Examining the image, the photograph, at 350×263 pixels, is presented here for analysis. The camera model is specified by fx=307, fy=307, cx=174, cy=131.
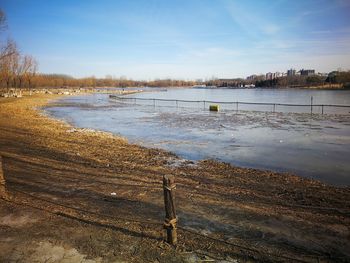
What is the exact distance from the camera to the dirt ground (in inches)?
215

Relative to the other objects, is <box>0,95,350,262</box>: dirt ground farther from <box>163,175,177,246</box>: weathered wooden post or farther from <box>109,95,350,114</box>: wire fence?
<box>109,95,350,114</box>: wire fence

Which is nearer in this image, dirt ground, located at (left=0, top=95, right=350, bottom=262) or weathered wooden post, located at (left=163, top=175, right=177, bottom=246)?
dirt ground, located at (left=0, top=95, right=350, bottom=262)

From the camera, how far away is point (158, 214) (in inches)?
278

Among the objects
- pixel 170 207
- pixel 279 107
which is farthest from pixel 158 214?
pixel 279 107

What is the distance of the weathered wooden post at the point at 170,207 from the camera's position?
5.58 metres

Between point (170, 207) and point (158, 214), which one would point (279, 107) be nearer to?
point (158, 214)

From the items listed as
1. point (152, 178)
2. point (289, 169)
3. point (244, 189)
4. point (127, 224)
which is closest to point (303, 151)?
point (289, 169)

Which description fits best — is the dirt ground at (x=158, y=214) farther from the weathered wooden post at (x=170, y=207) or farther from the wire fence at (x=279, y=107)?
the wire fence at (x=279, y=107)

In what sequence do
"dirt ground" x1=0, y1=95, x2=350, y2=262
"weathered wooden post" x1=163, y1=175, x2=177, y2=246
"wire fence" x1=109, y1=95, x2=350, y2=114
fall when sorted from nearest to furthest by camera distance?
"dirt ground" x1=0, y1=95, x2=350, y2=262, "weathered wooden post" x1=163, y1=175, x2=177, y2=246, "wire fence" x1=109, y1=95, x2=350, y2=114

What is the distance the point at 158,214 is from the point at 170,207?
155 cm

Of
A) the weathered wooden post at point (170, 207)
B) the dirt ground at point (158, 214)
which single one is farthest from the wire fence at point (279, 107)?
the weathered wooden post at point (170, 207)

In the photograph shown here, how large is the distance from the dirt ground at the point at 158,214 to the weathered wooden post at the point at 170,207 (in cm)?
20

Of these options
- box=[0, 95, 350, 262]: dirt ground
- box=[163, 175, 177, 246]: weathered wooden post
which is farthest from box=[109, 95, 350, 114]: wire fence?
box=[163, 175, 177, 246]: weathered wooden post

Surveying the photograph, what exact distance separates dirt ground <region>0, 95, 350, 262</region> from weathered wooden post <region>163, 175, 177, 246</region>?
198 millimetres
